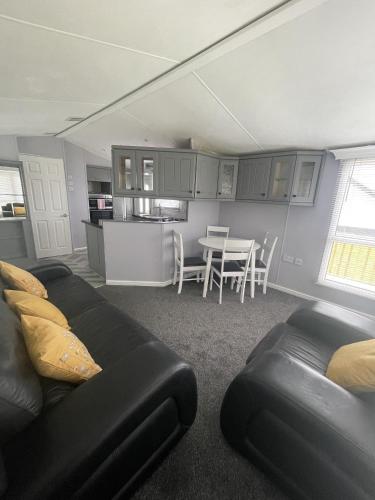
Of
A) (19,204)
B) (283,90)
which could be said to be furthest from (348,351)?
(19,204)

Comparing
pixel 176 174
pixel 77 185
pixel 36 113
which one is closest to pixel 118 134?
pixel 36 113

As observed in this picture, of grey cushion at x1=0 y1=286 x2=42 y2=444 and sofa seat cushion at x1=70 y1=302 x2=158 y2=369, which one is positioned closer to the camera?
grey cushion at x1=0 y1=286 x2=42 y2=444

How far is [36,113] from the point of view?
2.51 m

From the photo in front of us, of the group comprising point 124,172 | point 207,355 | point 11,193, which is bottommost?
point 207,355

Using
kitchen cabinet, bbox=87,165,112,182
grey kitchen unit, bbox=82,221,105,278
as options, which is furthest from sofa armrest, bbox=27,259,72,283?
kitchen cabinet, bbox=87,165,112,182

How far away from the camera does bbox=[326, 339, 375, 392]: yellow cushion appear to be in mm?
953

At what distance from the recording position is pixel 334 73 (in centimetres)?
139

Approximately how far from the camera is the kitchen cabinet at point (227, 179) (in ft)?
11.1

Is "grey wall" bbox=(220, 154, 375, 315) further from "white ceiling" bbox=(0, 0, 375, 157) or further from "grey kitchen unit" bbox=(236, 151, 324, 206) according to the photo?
"white ceiling" bbox=(0, 0, 375, 157)

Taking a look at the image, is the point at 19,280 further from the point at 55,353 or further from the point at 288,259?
the point at 288,259

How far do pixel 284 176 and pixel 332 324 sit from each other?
2.22 m

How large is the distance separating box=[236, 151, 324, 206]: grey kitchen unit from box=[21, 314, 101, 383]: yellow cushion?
3.02 meters

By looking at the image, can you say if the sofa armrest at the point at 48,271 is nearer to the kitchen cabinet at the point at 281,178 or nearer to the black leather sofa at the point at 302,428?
the black leather sofa at the point at 302,428

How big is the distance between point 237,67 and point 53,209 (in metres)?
4.52
